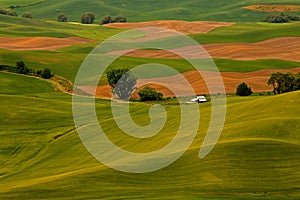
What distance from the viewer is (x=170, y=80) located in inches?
3287

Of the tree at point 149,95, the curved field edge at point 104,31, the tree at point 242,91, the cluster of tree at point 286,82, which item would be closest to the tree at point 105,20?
the curved field edge at point 104,31

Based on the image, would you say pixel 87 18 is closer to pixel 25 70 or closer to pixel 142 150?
pixel 25 70

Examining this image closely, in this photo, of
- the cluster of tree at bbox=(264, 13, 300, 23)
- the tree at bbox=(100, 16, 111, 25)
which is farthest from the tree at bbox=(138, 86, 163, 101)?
the tree at bbox=(100, 16, 111, 25)

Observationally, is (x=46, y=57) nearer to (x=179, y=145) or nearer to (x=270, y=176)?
(x=179, y=145)

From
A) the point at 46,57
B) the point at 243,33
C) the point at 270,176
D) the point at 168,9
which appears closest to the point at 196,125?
the point at 270,176

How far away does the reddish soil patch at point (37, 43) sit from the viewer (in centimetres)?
11358

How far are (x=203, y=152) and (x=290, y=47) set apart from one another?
79693 millimetres

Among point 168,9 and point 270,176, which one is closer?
point 270,176

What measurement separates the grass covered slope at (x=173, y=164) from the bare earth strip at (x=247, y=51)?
47.2 meters

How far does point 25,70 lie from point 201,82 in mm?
26743

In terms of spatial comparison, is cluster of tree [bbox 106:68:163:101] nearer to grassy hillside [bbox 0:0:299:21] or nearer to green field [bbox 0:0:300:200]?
green field [bbox 0:0:300:200]

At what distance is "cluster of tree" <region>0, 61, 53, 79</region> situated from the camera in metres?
87.8

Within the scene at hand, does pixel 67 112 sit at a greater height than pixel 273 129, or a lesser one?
lesser

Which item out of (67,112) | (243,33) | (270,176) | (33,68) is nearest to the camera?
(270,176)
